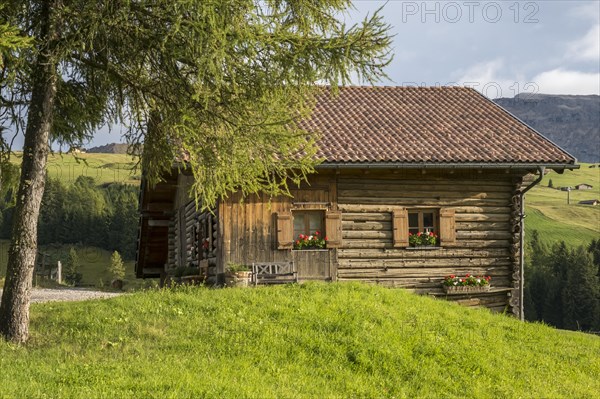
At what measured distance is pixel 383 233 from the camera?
18.6m

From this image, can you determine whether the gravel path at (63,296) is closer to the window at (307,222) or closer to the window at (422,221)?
the window at (307,222)

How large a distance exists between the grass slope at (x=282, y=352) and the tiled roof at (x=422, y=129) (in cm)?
571

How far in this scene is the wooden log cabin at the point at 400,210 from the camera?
703 inches

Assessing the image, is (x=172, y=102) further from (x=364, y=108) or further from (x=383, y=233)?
(x=364, y=108)

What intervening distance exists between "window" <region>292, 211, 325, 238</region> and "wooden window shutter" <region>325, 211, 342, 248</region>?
0.22 m

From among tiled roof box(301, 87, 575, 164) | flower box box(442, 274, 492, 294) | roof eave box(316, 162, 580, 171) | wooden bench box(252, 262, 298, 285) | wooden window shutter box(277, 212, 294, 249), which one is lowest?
flower box box(442, 274, 492, 294)

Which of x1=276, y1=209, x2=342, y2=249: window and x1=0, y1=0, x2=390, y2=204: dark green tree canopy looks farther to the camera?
x1=276, y1=209, x2=342, y2=249: window

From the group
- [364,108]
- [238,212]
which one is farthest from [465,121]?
[238,212]

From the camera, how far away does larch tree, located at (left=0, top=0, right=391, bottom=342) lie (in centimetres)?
1009

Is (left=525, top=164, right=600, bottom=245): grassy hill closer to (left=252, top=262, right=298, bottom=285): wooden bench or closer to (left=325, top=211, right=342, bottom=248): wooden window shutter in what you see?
(left=325, top=211, right=342, bottom=248): wooden window shutter

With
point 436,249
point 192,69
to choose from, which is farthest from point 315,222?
point 192,69

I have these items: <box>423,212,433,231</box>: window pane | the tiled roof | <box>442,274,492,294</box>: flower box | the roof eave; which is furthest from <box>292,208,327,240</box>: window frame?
<box>442,274,492,294</box>: flower box

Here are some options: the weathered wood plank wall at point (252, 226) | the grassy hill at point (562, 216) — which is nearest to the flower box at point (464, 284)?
the weathered wood plank wall at point (252, 226)

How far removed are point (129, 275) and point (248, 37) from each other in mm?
72367
